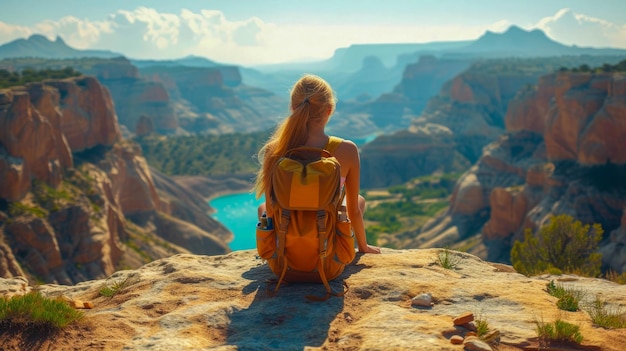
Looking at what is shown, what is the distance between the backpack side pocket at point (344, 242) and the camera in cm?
829

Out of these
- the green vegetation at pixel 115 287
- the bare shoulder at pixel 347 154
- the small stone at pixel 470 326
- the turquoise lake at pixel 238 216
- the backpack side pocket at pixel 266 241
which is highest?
the bare shoulder at pixel 347 154

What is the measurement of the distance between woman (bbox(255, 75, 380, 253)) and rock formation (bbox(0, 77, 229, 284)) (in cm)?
3064

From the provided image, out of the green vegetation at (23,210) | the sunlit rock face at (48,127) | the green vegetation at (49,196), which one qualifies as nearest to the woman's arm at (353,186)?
the green vegetation at (23,210)

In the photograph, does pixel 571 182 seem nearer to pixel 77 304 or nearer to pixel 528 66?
pixel 77 304

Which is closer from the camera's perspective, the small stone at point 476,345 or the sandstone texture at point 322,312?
the small stone at point 476,345

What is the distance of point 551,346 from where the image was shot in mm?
6695

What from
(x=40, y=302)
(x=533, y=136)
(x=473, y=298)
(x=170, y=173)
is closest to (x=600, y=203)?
(x=533, y=136)

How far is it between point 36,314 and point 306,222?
11.4ft

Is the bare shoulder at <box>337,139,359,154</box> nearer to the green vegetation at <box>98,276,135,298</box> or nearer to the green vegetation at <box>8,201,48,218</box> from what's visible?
the green vegetation at <box>98,276,135,298</box>

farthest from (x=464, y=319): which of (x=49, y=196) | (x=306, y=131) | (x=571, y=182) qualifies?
(x=571, y=182)

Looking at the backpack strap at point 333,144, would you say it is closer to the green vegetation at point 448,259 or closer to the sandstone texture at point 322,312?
the sandstone texture at point 322,312

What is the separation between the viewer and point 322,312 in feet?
25.7

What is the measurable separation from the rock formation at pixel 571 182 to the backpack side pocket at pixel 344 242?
36.4 meters

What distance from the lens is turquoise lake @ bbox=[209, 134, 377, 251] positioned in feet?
284
